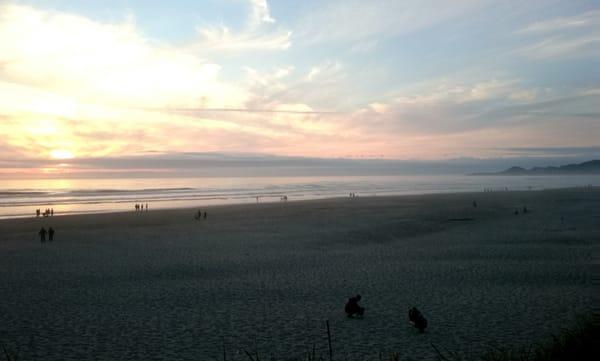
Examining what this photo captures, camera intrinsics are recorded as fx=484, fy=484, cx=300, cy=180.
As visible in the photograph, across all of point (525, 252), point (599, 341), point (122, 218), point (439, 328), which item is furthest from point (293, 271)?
point (122, 218)

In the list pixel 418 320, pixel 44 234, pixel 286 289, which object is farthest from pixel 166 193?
pixel 418 320

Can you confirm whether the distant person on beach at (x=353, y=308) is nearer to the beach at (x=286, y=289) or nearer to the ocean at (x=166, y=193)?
the beach at (x=286, y=289)

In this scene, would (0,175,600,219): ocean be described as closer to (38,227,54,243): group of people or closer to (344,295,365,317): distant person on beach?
(38,227,54,243): group of people

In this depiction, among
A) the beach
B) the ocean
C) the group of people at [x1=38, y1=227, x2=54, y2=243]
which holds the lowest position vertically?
the beach

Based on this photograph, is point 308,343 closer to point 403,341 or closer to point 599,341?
point 403,341

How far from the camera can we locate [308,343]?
10.9 meters

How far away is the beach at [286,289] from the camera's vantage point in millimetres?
10914

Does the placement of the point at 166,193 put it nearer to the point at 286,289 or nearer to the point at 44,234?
the point at 44,234

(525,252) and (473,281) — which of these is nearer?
(473,281)

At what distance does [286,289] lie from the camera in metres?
15.9

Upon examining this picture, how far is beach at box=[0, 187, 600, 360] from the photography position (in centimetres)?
1091

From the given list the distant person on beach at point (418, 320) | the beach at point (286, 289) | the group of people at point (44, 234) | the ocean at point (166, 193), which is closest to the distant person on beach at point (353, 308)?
the beach at point (286, 289)

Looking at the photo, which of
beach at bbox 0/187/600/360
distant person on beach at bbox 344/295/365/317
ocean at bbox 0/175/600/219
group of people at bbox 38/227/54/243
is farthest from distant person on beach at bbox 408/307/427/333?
ocean at bbox 0/175/600/219

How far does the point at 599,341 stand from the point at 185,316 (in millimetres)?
9957
